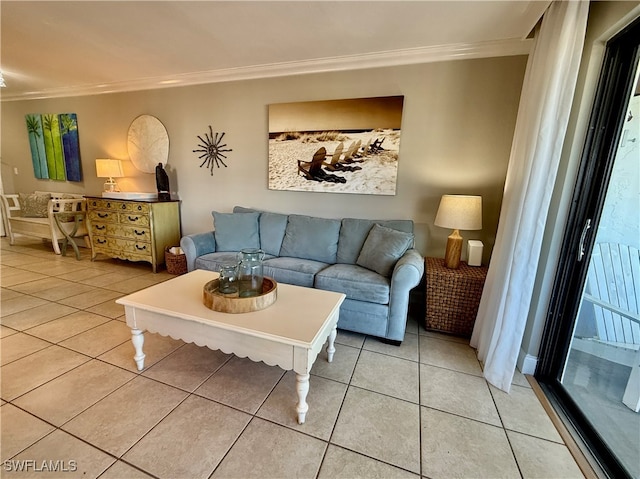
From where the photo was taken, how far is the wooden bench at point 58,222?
3.90 meters

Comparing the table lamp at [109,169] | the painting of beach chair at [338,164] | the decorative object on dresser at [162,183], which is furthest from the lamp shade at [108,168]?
the painting of beach chair at [338,164]

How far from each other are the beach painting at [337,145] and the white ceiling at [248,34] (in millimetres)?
403

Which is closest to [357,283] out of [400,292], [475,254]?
[400,292]

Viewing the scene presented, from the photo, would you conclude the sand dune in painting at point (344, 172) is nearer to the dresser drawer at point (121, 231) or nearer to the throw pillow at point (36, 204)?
the dresser drawer at point (121, 231)

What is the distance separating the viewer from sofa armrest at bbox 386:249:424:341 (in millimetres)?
2051

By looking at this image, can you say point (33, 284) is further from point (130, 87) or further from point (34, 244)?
point (130, 87)

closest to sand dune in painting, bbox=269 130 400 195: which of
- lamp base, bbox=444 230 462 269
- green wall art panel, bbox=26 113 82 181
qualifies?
lamp base, bbox=444 230 462 269

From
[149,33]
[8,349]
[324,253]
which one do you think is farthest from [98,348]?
[149,33]

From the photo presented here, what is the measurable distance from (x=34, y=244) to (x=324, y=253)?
17.3 ft

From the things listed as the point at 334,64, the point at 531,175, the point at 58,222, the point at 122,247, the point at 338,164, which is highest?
the point at 334,64

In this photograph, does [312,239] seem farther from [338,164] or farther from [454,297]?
[454,297]

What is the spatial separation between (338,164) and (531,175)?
174 centimetres

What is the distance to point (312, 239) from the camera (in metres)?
2.82

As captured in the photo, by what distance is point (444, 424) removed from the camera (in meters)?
1.45
